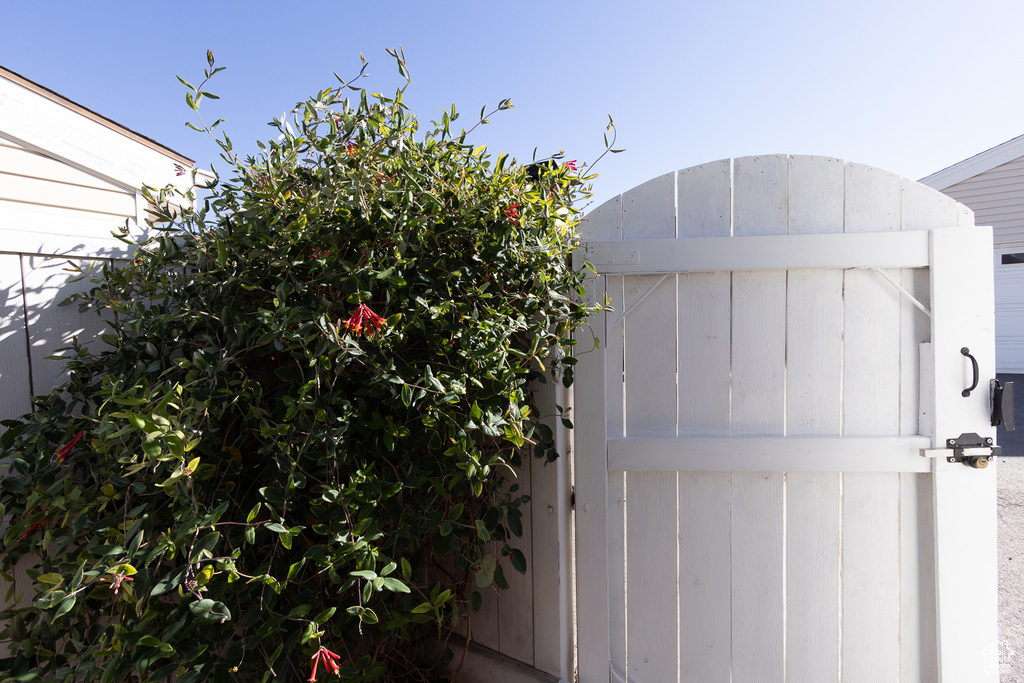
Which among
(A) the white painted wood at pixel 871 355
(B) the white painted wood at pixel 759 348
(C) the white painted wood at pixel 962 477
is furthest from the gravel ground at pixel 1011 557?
(B) the white painted wood at pixel 759 348

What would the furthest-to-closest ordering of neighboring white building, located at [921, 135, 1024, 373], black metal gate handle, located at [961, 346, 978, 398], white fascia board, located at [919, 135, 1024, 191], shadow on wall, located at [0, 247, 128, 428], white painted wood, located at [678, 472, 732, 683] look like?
neighboring white building, located at [921, 135, 1024, 373]
white fascia board, located at [919, 135, 1024, 191]
white painted wood, located at [678, 472, 732, 683]
black metal gate handle, located at [961, 346, 978, 398]
shadow on wall, located at [0, 247, 128, 428]

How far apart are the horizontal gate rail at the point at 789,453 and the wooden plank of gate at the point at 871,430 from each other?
0.04 meters

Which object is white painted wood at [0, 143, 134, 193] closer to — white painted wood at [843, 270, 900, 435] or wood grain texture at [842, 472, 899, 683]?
white painted wood at [843, 270, 900, 435]

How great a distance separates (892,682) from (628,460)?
1.06m

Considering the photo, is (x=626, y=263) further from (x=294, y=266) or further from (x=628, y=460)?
(x=294, y=266)

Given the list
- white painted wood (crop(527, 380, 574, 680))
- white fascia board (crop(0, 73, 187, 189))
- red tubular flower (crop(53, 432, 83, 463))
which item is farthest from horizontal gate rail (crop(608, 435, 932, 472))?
white fascia board (crop(0, 73, 187, 189))

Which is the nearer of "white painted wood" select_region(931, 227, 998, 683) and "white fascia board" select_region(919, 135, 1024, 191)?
"white painted wood" select_region(931, 227, 998, 683)

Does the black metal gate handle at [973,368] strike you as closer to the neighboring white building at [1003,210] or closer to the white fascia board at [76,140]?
the white fascia board at [76,140]

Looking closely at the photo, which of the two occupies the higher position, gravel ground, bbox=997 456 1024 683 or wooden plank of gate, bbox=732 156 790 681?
wooden plank of gate, bbox=732 156 790 681

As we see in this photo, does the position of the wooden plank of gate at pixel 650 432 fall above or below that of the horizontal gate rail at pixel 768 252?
below

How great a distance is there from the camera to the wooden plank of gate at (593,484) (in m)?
A: 1.54

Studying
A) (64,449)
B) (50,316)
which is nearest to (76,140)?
(50,316)

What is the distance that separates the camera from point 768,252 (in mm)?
1468

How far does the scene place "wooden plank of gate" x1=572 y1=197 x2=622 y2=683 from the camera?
1.54m
